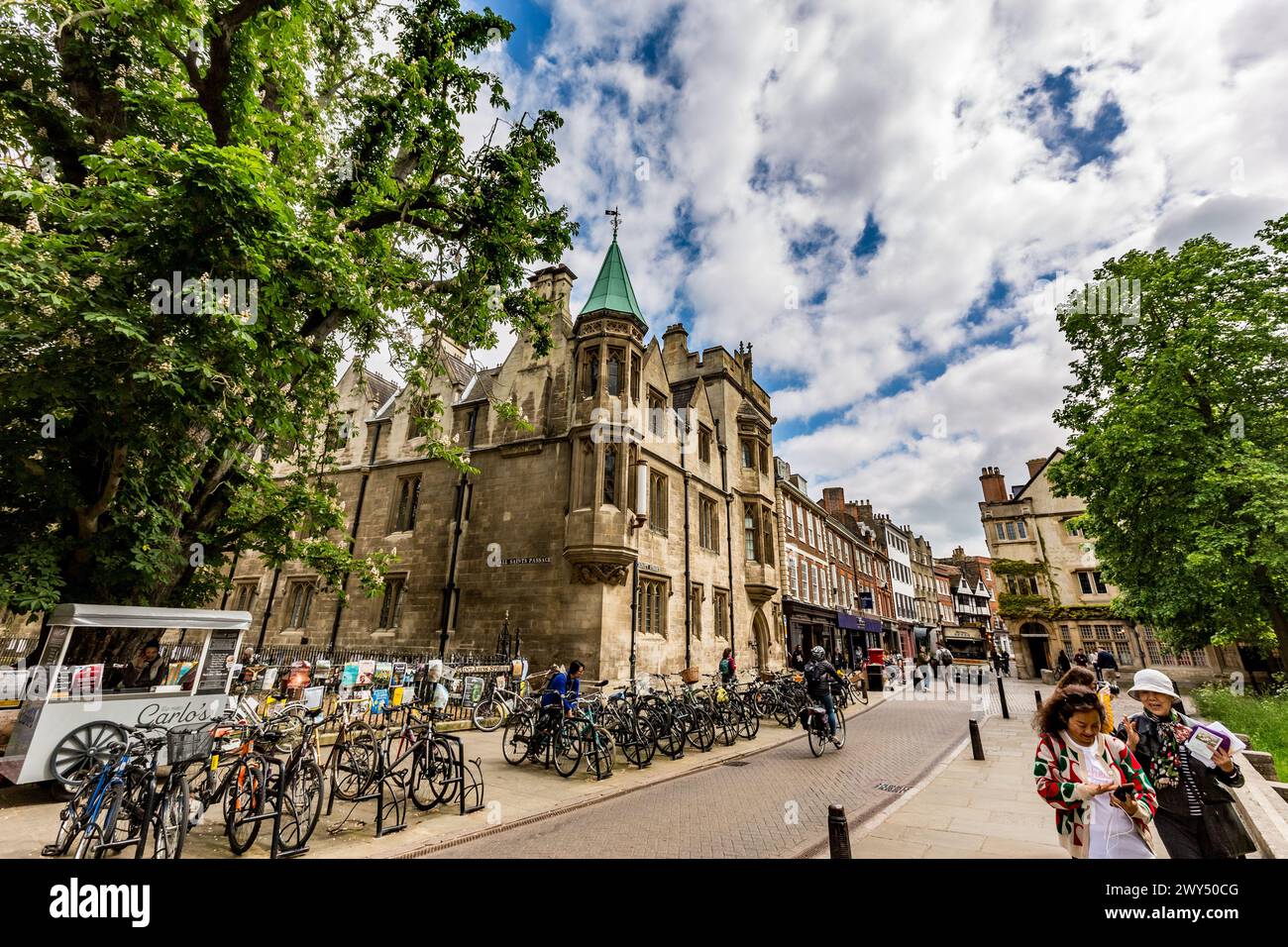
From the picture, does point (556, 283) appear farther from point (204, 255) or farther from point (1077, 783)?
point (1077, 783)

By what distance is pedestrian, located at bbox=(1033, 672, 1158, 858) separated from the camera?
120 inches

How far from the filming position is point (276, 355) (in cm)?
718

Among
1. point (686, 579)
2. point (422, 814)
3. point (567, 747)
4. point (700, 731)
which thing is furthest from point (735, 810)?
point (686, 579)

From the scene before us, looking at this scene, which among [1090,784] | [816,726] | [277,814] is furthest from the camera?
[816,726]

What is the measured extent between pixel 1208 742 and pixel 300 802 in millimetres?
8067

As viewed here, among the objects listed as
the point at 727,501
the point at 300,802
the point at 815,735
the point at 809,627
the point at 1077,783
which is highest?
the point at 727,501

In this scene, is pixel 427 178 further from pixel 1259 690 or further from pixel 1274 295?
pixel 1259 690

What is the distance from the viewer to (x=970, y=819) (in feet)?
21.4

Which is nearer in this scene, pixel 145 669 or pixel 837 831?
pixel 837 831

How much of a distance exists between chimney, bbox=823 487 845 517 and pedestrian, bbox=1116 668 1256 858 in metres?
38.8

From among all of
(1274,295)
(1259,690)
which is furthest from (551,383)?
(1259,690)

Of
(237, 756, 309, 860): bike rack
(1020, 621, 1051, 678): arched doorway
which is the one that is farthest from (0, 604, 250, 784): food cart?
(1020, 621, 1051, 678): arched doorway

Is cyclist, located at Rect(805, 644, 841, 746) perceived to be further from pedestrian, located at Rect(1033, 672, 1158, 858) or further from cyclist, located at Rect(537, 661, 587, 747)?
pedestrian, located at Rect(1033, 672, 1158, 858)

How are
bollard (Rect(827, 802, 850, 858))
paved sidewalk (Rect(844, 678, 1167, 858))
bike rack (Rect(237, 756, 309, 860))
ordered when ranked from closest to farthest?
bollard (Rect(827, 802, 850, 858)) → bike rack (Rect(237, 756, 309, 860)) → paved sidewalk (Rect(844, 678, 1167, 858))
